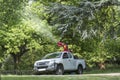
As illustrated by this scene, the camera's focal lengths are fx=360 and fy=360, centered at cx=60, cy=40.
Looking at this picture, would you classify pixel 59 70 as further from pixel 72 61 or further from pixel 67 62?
pixel 72 61

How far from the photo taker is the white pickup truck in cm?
2484

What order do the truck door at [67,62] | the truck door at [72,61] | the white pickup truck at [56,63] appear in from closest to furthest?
the white pickup truck at [56,63]
the truck door at [67,62]
the truck door at [72,61]

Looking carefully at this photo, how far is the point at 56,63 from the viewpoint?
2481 cm

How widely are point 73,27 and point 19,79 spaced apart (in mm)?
3601

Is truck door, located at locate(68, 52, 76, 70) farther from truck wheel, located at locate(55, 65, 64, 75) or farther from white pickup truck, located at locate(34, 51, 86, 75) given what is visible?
truck wheel, located at locate(55, 65, 64, 75)

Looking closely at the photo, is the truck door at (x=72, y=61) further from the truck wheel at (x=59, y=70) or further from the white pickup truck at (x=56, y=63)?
the truck wheel at (x=59, y=70)

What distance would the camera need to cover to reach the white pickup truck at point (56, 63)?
24.8 meters

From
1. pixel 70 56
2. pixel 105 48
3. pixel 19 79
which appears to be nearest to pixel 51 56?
pixel 70 56

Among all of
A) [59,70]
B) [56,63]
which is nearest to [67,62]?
[59,70]

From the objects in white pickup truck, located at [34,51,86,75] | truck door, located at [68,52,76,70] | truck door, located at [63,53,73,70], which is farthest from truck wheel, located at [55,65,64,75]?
truck door, located at [68,52,76,70]

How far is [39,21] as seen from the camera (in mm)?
36375

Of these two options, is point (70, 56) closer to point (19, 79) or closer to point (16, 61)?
point (19, 79)

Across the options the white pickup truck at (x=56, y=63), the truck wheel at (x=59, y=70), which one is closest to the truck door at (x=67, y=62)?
the white pickup truck at (x=56, y=63)

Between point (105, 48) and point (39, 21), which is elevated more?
point (39, 21)
